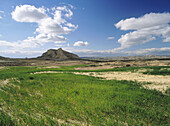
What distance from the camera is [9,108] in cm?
696

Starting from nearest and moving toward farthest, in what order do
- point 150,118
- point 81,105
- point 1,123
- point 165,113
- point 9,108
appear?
1. point 1,123
2. point 150,118
3. point 165,113
4. point 9,108
5. point 81,105

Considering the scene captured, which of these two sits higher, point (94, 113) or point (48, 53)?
point (48, 53)

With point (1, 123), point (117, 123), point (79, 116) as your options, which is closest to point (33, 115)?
point (1, 123)

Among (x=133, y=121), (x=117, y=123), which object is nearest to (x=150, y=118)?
(x=133, y=121)

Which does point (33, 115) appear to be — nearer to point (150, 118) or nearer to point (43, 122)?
point (43, 122)

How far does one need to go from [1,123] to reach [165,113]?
10114mm

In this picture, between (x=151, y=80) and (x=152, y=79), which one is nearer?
(x=151, y=80)

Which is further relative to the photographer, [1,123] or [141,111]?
[141,111]

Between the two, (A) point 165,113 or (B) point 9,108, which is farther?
(B) point 9,108

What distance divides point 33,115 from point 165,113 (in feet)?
28.7

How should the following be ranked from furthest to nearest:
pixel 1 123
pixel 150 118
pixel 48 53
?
pixel 48 53 < pixel 150 118 < pixel 1 123

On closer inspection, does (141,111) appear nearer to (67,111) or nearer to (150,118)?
(150,118)

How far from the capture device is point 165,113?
20.7 feet

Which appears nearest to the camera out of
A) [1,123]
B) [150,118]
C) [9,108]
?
[1,123]
